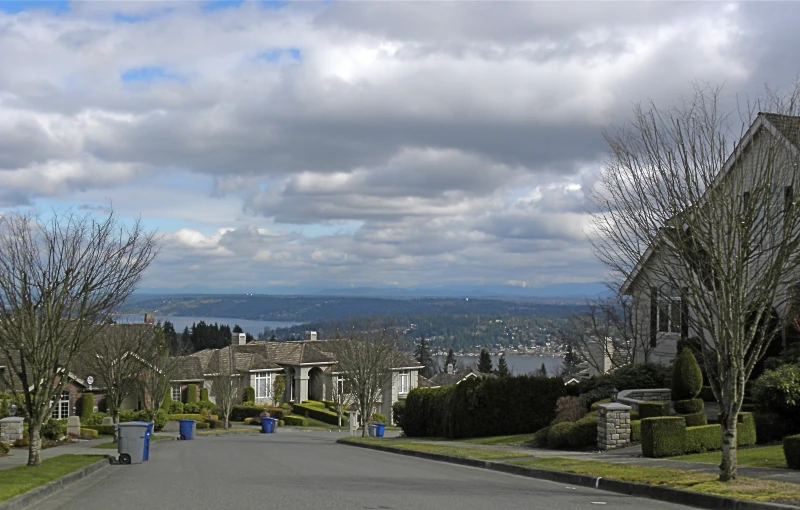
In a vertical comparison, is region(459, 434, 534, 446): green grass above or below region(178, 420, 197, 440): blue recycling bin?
above

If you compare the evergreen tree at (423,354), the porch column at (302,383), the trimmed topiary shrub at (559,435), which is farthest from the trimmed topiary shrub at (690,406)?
the evergreen tree at (423,354)

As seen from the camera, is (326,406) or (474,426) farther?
(326,406)

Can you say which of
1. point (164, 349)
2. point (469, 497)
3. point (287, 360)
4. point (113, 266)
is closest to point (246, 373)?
point (287, 360)

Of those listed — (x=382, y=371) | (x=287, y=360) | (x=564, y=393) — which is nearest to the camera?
(x=564, y=393)

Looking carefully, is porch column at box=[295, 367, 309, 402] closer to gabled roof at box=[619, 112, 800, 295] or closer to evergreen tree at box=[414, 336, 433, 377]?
evergreen tree at box=[414, 336, 433, 377]

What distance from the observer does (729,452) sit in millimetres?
13180

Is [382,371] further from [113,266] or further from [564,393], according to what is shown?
[113,266]

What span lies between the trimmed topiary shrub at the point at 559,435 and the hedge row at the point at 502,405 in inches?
279

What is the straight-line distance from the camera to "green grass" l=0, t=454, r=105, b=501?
14.3 meters

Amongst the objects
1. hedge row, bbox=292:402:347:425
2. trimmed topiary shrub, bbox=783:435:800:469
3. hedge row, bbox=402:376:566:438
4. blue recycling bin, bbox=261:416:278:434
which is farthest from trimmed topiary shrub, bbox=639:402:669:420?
hedge row, bbox=292:402:347:425

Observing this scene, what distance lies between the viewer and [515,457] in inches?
820

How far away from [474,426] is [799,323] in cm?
1331

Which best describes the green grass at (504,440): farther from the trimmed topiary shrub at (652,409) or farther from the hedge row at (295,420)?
the hedge row at (295,420)

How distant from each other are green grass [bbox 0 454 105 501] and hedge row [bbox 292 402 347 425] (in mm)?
43502
